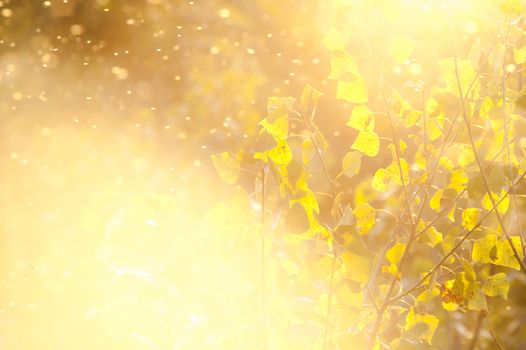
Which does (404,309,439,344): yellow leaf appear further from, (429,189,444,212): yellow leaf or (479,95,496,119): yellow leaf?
(479,95,496,119): yellow leaf

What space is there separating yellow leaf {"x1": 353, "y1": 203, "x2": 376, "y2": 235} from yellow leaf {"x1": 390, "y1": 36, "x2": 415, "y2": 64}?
0.55 feet

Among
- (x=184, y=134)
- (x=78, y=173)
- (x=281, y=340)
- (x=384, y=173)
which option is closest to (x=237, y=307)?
(x=281, y=340)

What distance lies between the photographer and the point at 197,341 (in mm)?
908

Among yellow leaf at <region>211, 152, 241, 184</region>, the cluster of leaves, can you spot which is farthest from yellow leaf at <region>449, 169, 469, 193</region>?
yellow leaf at <region>211, 152, 241, 184</region>

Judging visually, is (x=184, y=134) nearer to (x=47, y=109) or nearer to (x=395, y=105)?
(x=47, y=109)

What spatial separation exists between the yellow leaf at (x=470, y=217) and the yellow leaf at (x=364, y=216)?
103 mm

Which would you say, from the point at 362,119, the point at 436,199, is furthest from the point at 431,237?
the point at 362,119

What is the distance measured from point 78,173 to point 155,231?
5.34ft

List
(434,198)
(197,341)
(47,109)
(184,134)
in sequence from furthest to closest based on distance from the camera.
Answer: (47,109) → (184,134) → (197,341) → (434,198)

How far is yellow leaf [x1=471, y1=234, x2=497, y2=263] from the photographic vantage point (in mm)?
746

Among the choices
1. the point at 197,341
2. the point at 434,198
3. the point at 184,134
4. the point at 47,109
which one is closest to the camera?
the point at 434,198

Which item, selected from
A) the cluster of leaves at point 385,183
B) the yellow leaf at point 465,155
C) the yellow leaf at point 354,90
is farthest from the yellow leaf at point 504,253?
the yellow leaf at point 354,90

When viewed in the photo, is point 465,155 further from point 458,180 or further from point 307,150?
point 307,150

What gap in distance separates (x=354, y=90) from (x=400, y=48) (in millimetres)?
67
